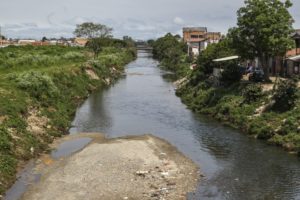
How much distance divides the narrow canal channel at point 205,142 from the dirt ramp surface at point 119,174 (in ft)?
4.25

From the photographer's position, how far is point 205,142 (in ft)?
122

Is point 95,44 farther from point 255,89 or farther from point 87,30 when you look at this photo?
point 255,89

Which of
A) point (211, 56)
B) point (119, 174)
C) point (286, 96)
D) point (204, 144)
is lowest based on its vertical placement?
point (119, 174)

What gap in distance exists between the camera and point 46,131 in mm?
38375

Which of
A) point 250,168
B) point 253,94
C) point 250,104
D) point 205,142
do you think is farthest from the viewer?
point 253,94

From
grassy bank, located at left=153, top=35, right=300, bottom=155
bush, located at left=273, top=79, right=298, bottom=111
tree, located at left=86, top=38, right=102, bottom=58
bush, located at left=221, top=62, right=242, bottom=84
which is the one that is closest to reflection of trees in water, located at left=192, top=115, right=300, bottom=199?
grassy bank, located at left=153, top=35, right=300, bottom=155

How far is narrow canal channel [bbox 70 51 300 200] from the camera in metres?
26.2

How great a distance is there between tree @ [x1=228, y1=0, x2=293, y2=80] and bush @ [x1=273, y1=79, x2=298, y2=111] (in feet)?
24.1

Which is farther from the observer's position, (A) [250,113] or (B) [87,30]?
(B) [87,30]

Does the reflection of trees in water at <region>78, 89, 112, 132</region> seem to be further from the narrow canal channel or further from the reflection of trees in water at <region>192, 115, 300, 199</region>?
the reflection of trees in water at <region>192, 115, 300, 199</region>

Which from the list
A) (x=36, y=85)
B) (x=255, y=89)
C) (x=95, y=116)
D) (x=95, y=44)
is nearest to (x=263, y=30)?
(x=255, y=89)

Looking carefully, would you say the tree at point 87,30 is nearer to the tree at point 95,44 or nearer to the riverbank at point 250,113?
the tree at point 95,44

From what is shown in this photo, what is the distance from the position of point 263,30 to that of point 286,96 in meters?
9.63

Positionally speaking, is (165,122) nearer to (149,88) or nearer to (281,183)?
(281,183)
